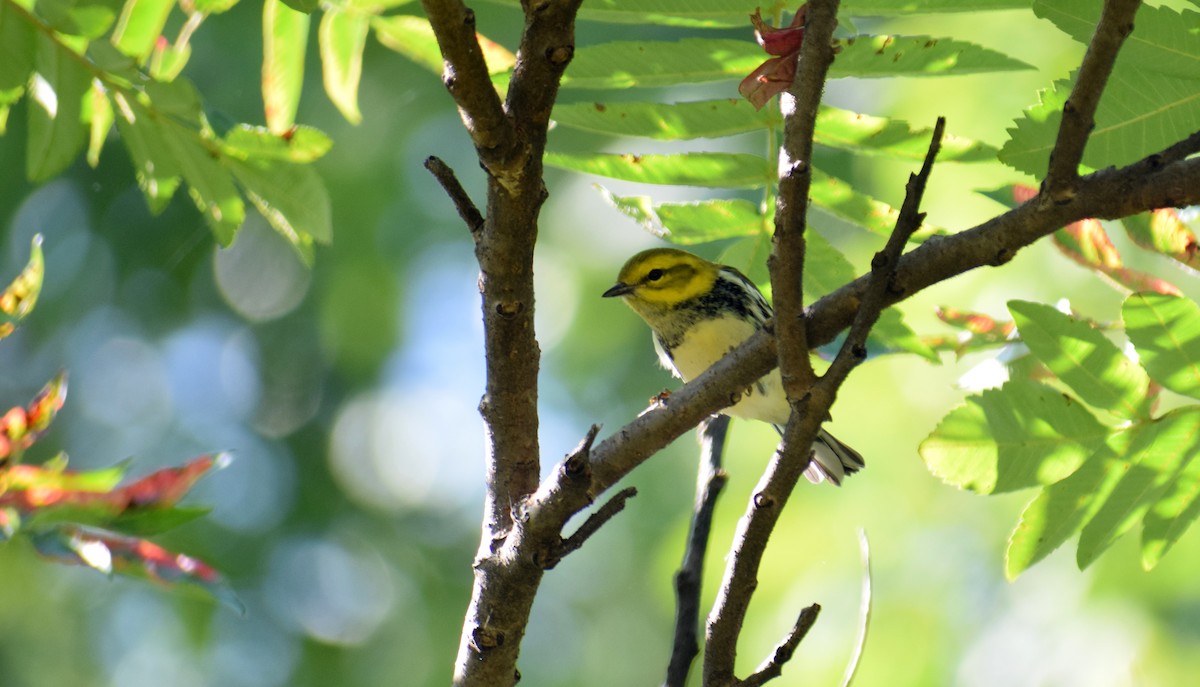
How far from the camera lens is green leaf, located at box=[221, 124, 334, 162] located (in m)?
1.88

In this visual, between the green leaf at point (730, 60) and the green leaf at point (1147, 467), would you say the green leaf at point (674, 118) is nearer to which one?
the green leaf at point (730, 60)

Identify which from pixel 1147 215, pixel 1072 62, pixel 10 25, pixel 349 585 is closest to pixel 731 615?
pixel 1147 215

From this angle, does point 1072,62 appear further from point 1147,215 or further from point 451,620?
point 451,620

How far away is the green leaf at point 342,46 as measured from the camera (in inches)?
81.7

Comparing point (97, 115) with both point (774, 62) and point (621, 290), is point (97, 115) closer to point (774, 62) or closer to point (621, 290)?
point (774, 62)

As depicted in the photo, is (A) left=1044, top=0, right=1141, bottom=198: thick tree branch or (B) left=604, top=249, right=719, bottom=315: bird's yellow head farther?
(B) left=604, top=249, right=719, bottom=315: bird's yellow head

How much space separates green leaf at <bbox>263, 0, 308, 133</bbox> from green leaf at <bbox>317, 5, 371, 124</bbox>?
1.6 inches

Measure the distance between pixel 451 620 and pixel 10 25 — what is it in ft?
16.9

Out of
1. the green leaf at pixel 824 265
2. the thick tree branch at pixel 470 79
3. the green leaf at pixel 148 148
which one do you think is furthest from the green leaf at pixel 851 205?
the green leaf at pixel 148 148

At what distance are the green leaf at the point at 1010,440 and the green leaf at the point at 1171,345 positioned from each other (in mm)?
108

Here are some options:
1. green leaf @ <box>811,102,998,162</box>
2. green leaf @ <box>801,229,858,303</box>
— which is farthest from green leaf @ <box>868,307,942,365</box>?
green leaf @ <box>811,102,998,162</box>

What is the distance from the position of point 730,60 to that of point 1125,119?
0.54 meters

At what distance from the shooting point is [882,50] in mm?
1651

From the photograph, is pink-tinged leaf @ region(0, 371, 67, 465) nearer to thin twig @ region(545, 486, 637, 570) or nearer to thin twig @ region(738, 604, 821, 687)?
thin twig @ region(545, 486, 637, 570)
